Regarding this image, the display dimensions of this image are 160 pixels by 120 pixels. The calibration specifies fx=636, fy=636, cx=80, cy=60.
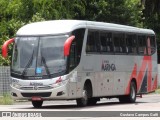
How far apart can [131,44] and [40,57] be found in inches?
297

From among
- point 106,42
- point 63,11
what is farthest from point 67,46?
point 63,11

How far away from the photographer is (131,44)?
31.1m

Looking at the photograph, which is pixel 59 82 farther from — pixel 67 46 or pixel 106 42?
pixel 106 42

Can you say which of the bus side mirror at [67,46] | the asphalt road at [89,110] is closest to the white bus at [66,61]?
the bus side mirror at [67,46]

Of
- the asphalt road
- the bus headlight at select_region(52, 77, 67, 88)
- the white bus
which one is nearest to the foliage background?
the white bus

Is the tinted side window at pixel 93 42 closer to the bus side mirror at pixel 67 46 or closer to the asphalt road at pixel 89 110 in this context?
the bus side mirror at pixel 67 46

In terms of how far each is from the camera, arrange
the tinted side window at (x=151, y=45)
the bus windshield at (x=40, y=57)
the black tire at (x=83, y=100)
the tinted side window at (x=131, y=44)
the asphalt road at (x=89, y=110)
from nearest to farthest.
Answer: the asphalt road at (x=89, y=110)
the bus windshield at (x=40, y=57)
the black tire at (x=83, y=100)
the tinted side window at (x=131, y=44)
the tinted side window at (x=151, y=45)

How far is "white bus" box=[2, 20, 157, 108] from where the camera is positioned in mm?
24578

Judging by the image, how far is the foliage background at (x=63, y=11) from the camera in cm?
4541

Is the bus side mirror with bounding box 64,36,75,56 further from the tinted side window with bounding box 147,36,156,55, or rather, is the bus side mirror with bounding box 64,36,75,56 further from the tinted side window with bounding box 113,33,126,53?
the tinted side window with bounding box 147,36,156,55

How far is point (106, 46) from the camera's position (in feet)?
93.2

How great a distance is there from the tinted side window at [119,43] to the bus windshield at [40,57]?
16.7 feet

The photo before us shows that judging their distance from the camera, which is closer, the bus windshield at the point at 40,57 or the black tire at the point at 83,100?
the bus windshield at the point at 40,57

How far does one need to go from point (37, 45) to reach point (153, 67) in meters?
10.9
